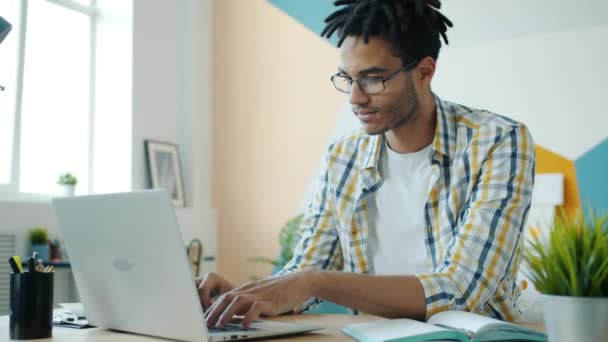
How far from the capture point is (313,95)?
14.5ft

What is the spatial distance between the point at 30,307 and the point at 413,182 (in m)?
1.00

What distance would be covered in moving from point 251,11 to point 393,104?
3.15 m

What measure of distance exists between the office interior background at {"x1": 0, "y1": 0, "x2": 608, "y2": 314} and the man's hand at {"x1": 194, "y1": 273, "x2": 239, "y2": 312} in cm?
234

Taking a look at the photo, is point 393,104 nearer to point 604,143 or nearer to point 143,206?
point 143,206

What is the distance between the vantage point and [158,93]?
462cm

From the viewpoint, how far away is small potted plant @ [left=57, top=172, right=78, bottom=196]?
407cm

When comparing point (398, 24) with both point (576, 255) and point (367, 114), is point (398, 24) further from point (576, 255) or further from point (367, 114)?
point (576, 255)

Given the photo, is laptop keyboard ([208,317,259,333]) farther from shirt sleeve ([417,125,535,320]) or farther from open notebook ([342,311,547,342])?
shirt sleeve ([417,125,535,320])

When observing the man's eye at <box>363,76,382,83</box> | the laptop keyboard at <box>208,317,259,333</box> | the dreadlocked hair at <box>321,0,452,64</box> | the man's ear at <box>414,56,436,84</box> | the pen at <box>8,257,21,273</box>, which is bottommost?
the laptop keyboard at <box>208,317,259,333</box>

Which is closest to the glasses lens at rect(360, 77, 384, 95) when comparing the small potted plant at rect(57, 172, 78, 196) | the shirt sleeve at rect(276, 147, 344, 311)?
the shirt sleeve at rect(276, 147, 344, 311)

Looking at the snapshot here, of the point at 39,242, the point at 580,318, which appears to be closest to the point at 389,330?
the point at 580,318

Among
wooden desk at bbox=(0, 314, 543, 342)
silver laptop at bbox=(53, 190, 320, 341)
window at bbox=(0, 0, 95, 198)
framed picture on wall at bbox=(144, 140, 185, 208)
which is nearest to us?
silver laptop at bbox=(53, 190, 320, 341)

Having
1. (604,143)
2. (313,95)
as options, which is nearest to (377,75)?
(604,143)

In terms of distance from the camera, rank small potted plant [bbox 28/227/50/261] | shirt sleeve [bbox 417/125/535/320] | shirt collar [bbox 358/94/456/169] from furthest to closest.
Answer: small potted plant [bbox 28/227/50/261] < shirt collar [bbox 358/94/456/169] < shirt sleeve [bbox 417/125/535/320]
